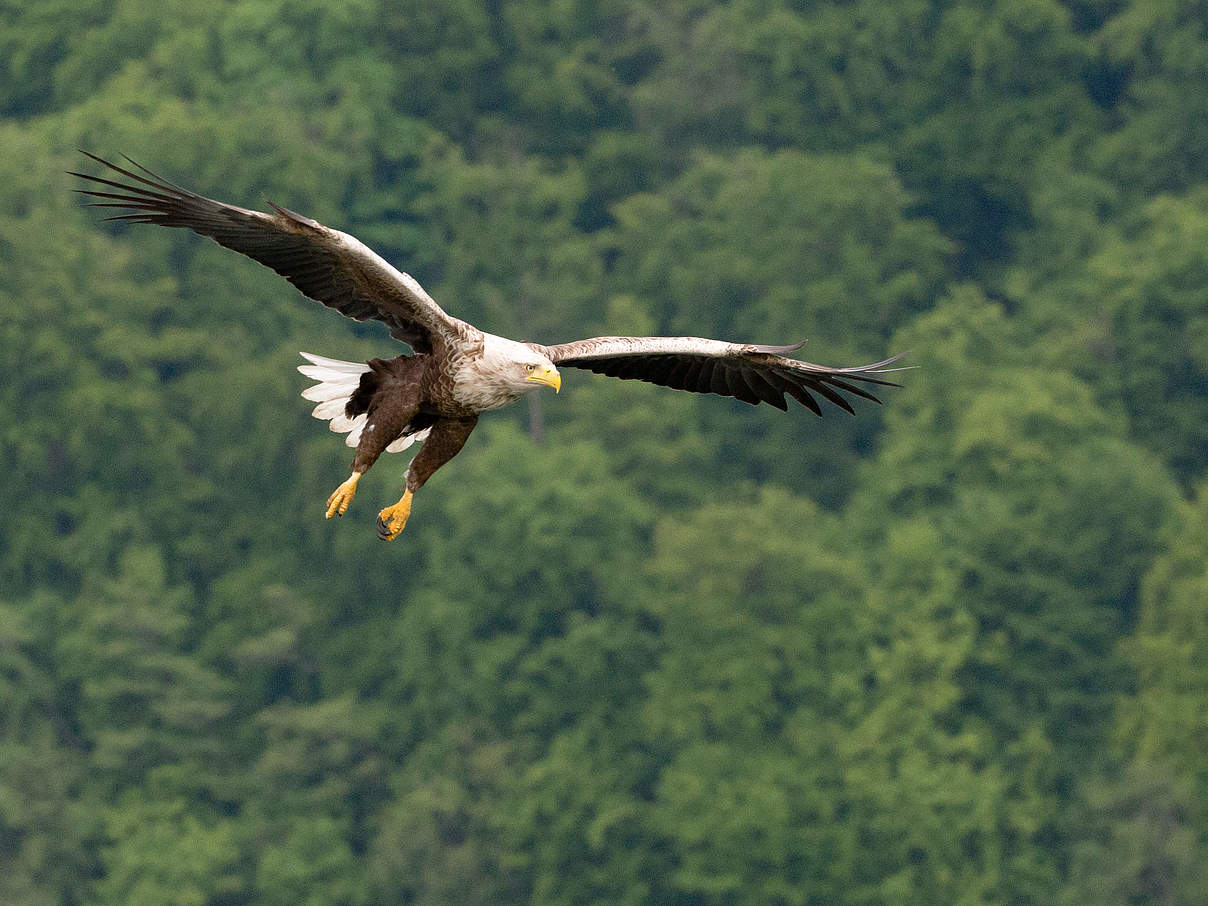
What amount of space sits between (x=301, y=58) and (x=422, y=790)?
20.4m

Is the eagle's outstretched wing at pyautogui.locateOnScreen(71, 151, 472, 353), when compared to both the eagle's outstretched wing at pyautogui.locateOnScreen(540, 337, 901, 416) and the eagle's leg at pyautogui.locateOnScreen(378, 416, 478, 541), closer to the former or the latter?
the eagle's leg at pyautogui.locateOnScreen(378, 416, 478, 541)

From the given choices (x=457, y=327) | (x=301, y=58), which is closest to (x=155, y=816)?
(x=301, y=58)

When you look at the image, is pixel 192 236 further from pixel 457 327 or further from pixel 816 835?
pixel 457 327

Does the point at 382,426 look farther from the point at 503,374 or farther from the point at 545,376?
the point at 545,376

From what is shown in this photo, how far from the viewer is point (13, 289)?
5053cm

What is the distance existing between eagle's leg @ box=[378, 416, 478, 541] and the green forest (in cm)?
3245

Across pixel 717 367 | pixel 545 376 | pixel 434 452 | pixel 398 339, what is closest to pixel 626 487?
pixel 717 367

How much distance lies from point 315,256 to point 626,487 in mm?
39216

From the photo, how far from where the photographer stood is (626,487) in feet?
169

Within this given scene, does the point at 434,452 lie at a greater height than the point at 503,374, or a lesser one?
lesser

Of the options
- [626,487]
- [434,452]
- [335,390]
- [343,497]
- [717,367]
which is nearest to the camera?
[343,497]

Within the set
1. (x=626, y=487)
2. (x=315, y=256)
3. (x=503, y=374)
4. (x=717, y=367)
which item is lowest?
(x=503, y=374)

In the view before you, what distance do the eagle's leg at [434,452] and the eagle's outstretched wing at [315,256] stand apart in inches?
15.5

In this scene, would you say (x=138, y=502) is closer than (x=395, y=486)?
No
